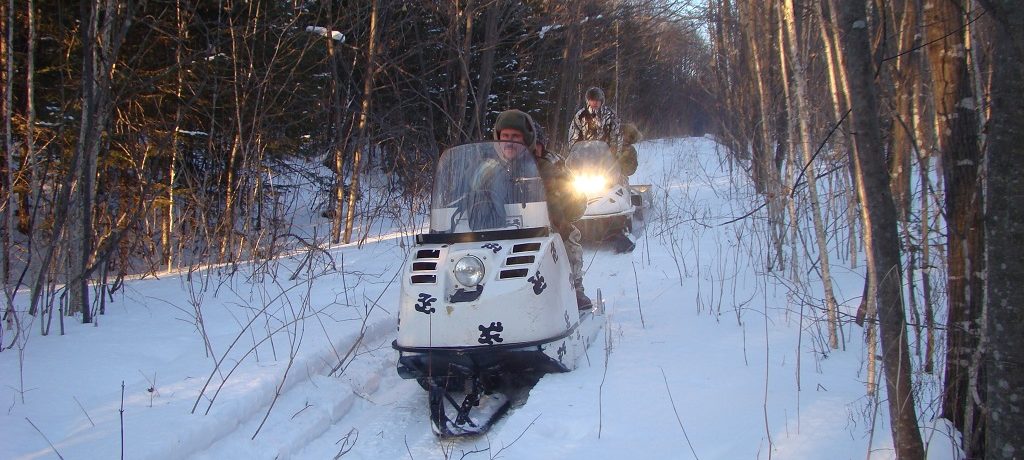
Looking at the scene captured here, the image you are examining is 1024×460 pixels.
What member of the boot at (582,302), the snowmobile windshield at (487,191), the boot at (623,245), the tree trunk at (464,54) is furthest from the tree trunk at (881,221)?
the tree trunk at (464,54)

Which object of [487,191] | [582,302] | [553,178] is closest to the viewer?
[487,191]

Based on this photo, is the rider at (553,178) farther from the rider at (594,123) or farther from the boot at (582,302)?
the rider at (594,123)

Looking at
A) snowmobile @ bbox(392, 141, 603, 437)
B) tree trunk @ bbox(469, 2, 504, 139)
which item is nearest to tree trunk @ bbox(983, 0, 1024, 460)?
snowmobile @ bbox(392, 141, 603, 437)

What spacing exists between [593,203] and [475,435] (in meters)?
5.68

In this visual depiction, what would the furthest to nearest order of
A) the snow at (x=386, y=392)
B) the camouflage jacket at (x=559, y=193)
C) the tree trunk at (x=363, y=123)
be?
the tree trunk at (x=363, y=123) < the camouflage jacket at (x=559, y=193) < the snow at (x=386, y=392)

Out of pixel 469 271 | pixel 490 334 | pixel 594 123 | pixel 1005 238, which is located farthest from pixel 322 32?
pixel 1005 238

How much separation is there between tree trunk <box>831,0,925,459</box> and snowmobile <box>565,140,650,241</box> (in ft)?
22.1

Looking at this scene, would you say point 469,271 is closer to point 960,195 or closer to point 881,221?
point 881,221

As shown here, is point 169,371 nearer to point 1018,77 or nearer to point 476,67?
point 1018,77

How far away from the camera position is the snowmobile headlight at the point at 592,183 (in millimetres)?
9289

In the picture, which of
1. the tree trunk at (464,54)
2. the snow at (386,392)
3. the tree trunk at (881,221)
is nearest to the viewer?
the tree trunk at (881,221)

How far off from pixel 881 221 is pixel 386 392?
327 cm

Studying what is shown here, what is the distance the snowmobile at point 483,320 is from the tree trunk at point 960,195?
202cm

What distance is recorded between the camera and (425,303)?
4.04m
